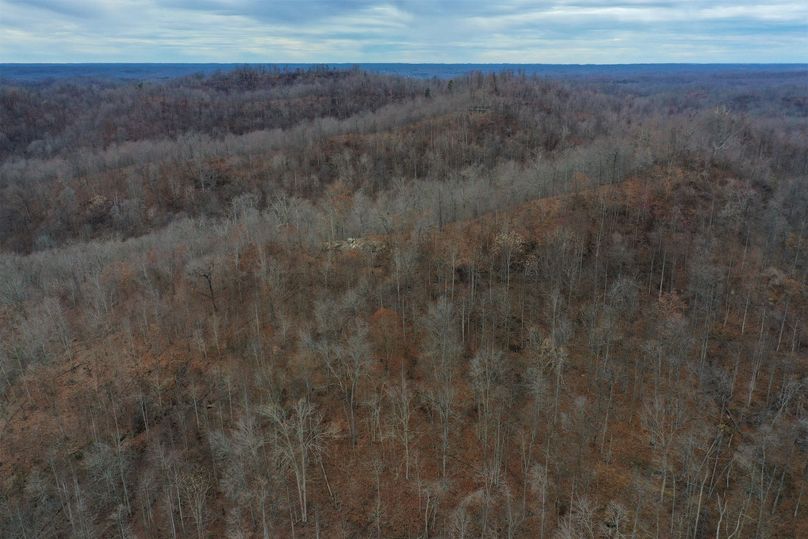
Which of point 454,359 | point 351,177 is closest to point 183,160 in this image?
point 351,177

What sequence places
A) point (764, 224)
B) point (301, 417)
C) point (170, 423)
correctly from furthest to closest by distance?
1. point (764, 224)
2. point (170, 423)
3. point (301, 417)

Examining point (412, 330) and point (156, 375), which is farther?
point (412, 330)

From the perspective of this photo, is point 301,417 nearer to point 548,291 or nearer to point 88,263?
point 548,291

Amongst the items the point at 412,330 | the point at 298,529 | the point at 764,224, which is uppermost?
the point at 764,224

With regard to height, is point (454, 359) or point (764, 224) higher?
point (764, 224)

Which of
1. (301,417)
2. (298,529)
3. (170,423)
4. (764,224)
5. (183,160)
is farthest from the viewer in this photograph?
(183,160)

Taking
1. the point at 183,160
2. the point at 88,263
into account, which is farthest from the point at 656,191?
the point at 183,160
